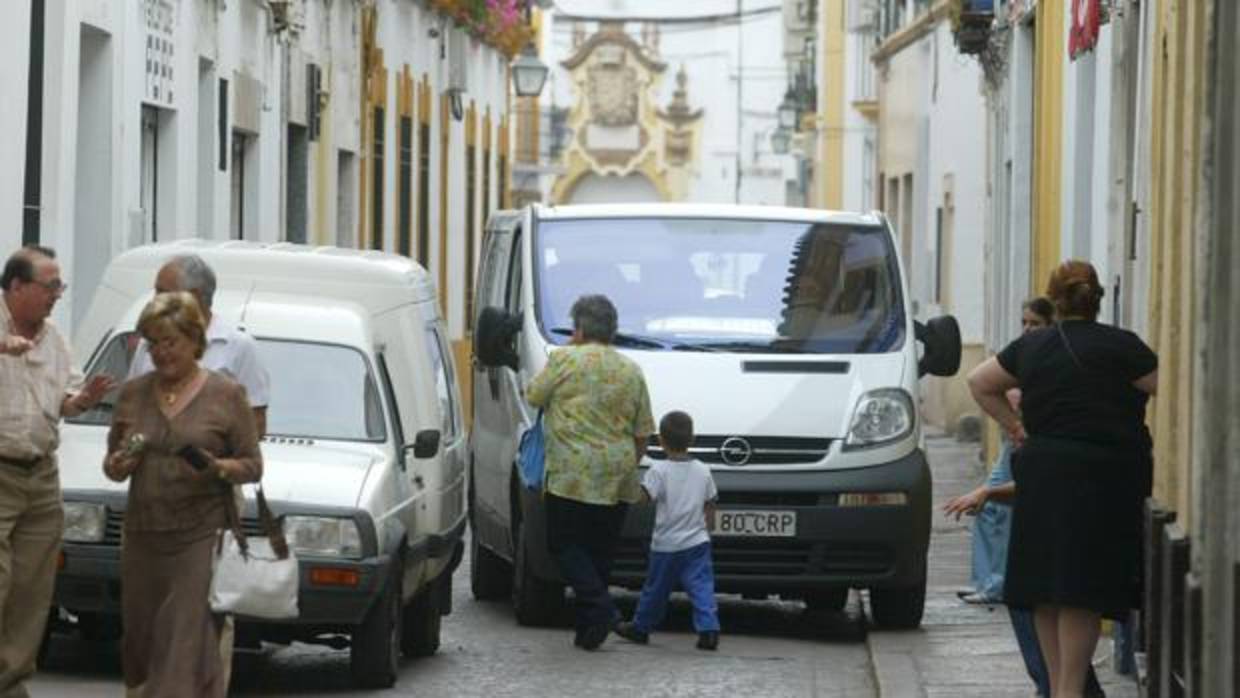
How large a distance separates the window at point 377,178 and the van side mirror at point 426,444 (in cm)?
1771

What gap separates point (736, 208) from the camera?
18.0 metres

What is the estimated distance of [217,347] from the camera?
12.3 m

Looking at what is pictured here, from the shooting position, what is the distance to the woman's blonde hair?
35.8 feet

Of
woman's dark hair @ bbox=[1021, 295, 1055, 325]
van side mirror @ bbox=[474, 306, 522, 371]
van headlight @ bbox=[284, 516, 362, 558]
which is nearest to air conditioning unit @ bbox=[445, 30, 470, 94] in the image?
van side mirror @ bbox=[474, 306, 522, 371]

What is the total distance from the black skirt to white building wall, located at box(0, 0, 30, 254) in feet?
22.5

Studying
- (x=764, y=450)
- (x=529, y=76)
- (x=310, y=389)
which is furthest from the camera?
(x=529, y=76)

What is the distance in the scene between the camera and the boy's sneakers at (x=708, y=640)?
1573 cm

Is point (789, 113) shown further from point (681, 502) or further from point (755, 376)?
point (681, 502)

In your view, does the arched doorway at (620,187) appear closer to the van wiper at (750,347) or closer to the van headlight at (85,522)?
the van wiper at (750,347)

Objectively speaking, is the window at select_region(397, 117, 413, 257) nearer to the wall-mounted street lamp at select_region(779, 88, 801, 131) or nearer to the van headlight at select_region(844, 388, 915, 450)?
the van headlight at select_region(844, 388, 915, 450)

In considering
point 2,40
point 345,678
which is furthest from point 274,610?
point 2,40

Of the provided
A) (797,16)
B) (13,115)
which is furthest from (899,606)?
(797,16)

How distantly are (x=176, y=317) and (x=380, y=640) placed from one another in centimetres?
296

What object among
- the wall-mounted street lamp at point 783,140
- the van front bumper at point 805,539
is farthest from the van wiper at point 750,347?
the wall-mounted street lamp at point 783,140
